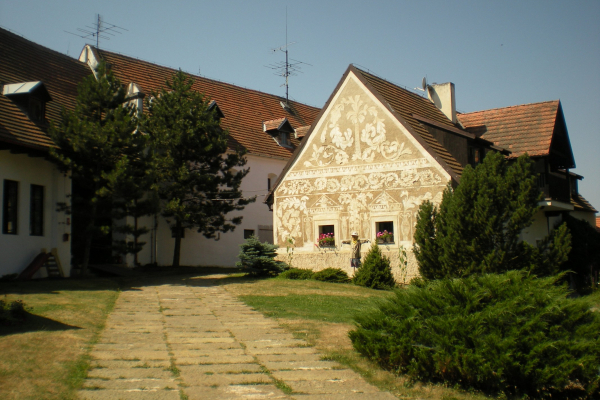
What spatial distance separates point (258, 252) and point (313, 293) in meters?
4.60

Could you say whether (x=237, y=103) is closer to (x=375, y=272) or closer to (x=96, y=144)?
(x=96, y=144)

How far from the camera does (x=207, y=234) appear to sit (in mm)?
26203

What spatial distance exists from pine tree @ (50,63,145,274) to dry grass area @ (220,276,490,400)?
5.10 metres

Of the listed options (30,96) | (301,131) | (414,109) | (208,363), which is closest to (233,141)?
(301,131)

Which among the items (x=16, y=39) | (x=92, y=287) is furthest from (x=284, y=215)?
(x=16, y=39)

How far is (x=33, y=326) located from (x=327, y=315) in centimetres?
594

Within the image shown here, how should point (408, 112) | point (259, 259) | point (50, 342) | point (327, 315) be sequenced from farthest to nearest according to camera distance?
1. point (408, 112)
2. point (259, 259)
3. point (327, 315)
4. point (50, 342)

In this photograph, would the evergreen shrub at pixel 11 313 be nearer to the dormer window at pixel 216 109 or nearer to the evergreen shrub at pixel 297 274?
the evergreen shrub at pixel 297 274

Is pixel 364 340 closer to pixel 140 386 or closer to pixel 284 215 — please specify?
pixel 140 386

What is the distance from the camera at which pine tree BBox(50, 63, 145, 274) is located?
19.1 metres

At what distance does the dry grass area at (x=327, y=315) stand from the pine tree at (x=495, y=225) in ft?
9.71

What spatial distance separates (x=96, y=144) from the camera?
19234mm

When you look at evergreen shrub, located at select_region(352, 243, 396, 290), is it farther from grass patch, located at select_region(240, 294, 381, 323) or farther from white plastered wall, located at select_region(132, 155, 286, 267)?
white plastered wall, located at select_region(132, 155, 286, 267)

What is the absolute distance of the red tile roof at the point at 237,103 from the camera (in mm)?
29828
